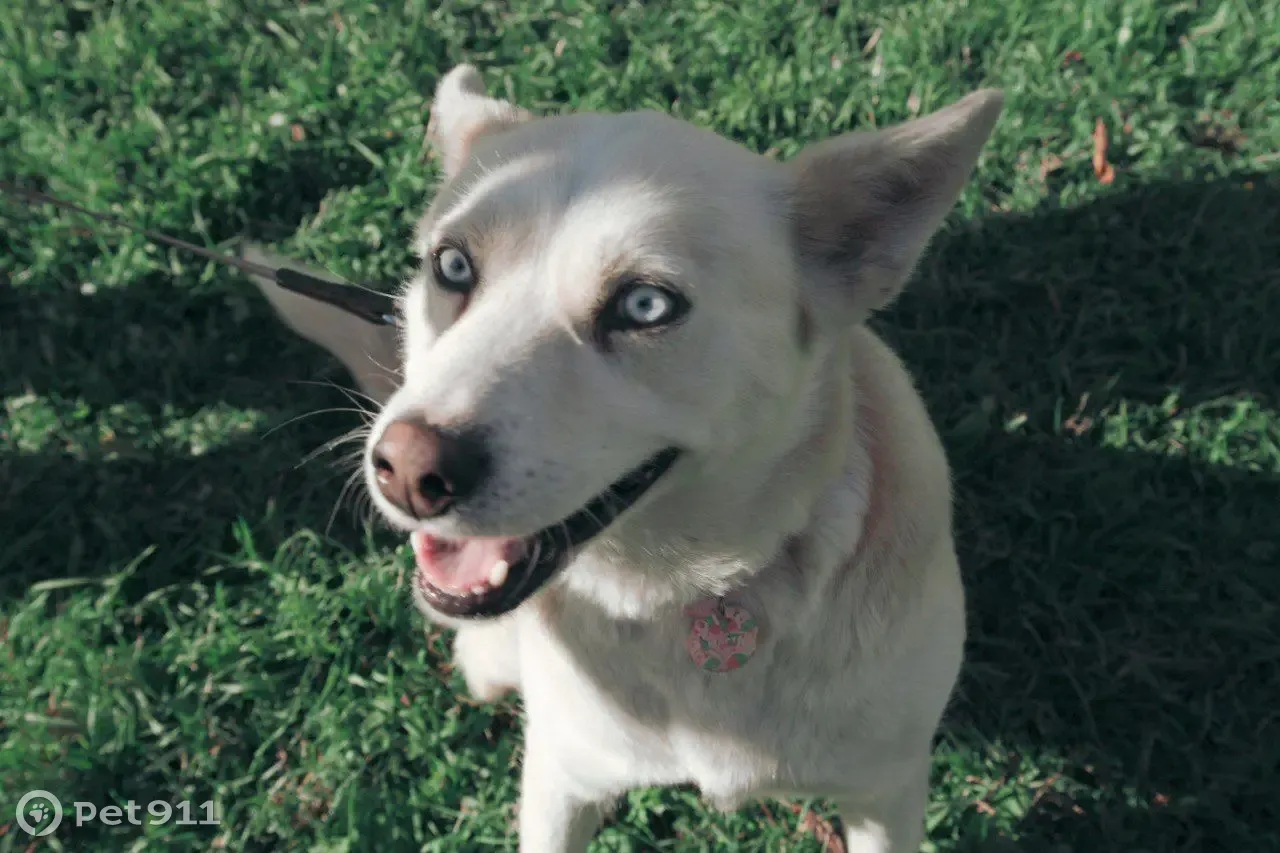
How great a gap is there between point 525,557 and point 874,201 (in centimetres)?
93

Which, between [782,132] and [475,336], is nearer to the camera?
[475,336]

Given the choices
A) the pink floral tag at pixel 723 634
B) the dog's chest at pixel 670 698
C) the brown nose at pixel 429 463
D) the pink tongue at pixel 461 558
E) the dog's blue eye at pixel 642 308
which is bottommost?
the dog's chest at pixel 670 698

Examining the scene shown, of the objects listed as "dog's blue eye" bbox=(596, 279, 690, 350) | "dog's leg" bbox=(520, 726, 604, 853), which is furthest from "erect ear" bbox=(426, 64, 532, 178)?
"dog's leg" bbox=(520, 726, 604, 853)

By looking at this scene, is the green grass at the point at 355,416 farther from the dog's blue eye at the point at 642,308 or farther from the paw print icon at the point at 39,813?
the dog's blue eye at the point at 642,308

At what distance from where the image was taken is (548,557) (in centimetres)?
183

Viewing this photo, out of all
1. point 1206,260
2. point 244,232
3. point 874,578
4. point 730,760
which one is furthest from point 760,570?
point 244,232

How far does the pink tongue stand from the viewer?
6.12ft

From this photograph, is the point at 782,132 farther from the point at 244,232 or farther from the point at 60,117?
the point at 60,117

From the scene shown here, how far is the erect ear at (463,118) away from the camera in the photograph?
2.24 m

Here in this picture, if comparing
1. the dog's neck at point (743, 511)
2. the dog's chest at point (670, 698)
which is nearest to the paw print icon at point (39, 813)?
the dog's chest at point (670, 698)

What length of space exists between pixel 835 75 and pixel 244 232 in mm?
2451

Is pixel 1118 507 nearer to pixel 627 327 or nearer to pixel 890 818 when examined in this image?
pixel 890 818

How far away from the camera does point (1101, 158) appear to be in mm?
3811

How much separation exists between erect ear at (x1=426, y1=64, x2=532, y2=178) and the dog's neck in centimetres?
90
